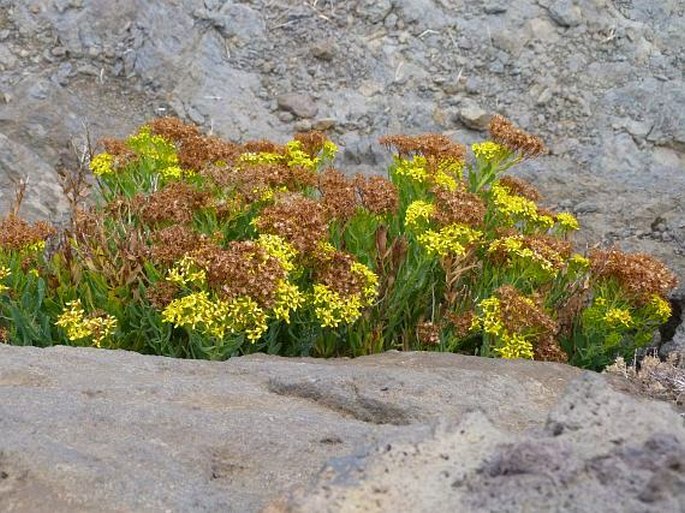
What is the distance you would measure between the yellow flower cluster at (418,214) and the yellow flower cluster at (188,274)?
1.20 meters

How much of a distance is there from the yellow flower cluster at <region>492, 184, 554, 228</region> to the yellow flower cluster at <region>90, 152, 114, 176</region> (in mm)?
2218

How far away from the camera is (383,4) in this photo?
10047 millimetres

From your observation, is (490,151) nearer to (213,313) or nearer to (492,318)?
(492,318)

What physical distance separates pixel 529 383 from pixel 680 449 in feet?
6.88

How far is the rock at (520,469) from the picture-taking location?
6.69 feet

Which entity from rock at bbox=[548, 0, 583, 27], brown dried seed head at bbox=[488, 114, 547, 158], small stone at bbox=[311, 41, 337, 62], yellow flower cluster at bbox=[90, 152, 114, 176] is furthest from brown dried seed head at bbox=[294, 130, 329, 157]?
rock at bbox=[548, 0, 583, 27]

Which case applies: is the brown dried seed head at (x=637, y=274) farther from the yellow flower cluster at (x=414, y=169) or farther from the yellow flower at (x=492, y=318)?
the yellow flower cluster at (x=414, y=169)

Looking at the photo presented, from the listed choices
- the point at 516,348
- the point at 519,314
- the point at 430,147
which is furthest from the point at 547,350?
the point at 430,147

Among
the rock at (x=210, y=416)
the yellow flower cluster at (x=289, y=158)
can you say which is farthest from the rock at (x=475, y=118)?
the rock at (x=210, y=416)

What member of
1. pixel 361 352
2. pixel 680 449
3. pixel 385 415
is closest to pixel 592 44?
pixel 361 352

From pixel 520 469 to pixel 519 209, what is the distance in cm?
337

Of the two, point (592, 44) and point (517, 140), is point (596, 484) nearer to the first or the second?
point (517, 140)

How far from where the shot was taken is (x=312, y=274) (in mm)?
4789

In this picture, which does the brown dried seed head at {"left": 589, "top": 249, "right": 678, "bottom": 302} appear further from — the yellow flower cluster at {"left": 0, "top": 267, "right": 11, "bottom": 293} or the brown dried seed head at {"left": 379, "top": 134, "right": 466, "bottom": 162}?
the yellow flower cluster at {"left": 0, "top": 267, "right": 11, "bottom": 293}
